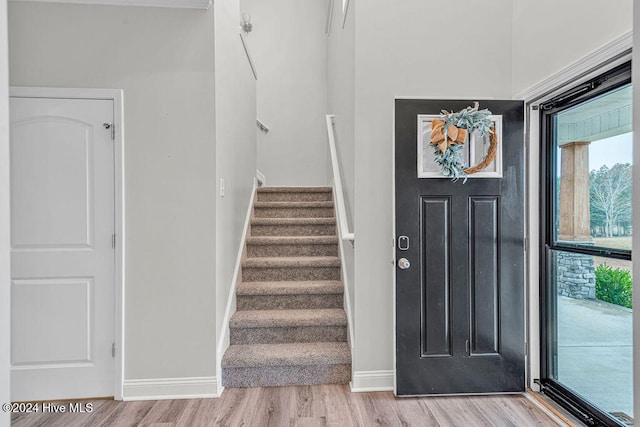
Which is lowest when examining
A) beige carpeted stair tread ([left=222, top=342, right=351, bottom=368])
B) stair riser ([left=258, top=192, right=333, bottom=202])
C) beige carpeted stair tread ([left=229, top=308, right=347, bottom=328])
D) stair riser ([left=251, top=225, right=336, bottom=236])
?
beige carpeted stair tread ([left=222, top=342, right=351, bottom=368])

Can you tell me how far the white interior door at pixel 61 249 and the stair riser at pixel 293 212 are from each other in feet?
5.79

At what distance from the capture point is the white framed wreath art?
7.16 feet

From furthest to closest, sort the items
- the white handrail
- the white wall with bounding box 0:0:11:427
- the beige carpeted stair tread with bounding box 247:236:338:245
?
the beige carpeted stair tread with bounding box 247:236:338:245 → the white handrail → the white wall with bounding box 0:0:11:427

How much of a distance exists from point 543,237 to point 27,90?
11.2ft

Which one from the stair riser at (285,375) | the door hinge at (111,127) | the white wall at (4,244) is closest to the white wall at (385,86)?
the stair riser at (285,375)

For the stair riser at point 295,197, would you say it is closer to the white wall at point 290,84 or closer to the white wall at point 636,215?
the white wall at point 290,84

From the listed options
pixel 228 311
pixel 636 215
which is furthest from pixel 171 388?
pixel 636 215

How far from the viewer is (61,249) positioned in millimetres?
2250

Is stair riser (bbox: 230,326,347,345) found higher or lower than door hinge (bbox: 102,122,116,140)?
lower

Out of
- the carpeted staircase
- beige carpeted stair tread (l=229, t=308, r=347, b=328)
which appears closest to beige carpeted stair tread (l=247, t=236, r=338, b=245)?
the carpeted staircase

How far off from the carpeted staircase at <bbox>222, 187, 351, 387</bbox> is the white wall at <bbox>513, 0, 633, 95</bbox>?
196 cm

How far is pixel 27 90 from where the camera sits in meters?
2.21

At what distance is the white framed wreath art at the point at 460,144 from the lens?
2.18 metres

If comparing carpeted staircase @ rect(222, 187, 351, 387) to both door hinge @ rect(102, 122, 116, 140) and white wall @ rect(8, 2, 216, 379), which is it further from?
door hinge @ rect(102, 122, 116, 140)
